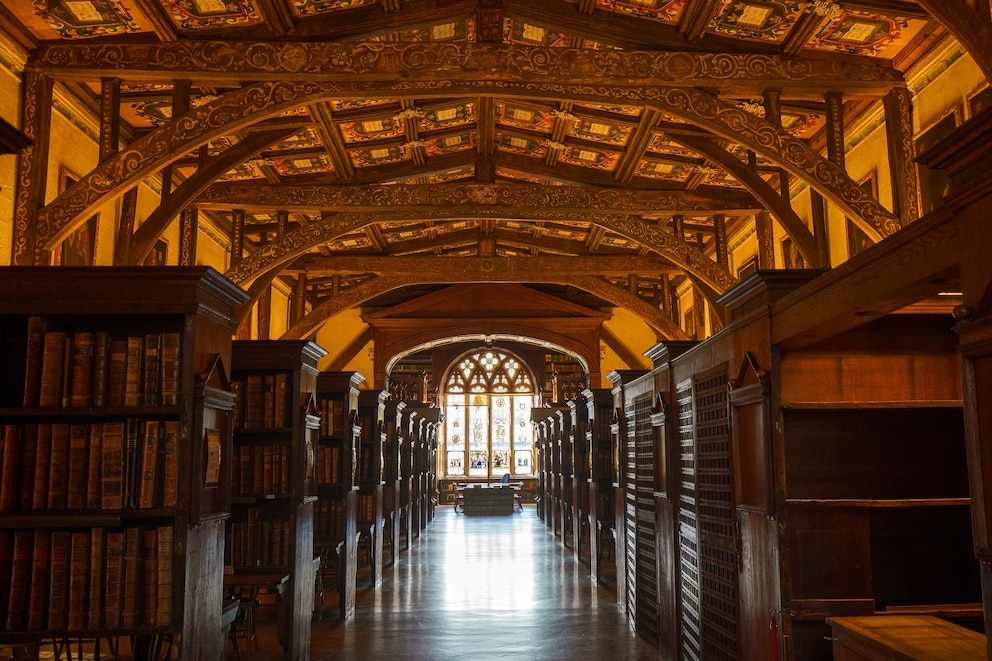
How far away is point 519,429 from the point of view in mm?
27312

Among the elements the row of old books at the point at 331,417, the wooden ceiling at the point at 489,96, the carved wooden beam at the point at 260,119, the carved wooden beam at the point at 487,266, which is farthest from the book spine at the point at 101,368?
the carved wooden beam at the point at 487,266

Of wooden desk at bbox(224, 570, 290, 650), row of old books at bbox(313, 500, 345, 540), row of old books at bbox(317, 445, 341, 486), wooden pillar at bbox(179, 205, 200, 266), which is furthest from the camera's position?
wooden pillar at bbox(179, 205, 200, 266)

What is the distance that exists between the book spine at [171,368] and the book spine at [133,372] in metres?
0.10

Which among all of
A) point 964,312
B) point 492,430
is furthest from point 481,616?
point 492,430

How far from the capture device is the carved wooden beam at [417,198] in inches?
422

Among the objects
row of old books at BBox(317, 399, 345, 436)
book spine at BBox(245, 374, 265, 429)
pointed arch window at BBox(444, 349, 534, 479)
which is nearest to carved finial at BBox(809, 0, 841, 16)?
book spine at BBox(245, 374, 265, 429)

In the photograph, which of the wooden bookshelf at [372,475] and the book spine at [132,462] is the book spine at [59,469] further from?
the wooden bookshelf at [372,475]

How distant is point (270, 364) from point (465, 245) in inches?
401

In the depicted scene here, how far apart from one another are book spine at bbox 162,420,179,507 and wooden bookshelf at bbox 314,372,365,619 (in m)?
4.46

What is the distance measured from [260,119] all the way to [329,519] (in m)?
4.00

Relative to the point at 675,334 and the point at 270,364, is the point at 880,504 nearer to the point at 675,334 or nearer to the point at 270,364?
the point at 270,364

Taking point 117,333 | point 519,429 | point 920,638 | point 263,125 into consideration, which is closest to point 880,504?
point 920,638

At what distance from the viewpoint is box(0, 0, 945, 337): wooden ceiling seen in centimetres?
685

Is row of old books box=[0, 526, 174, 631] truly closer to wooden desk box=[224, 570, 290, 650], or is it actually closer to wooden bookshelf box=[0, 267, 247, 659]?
wooden bookshelf box=[0, 267, 247, 659]
